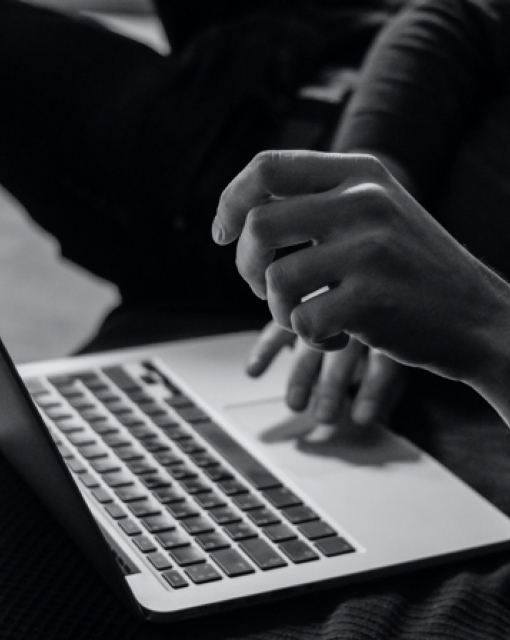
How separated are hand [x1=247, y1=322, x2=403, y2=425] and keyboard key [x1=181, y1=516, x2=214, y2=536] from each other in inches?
5.9

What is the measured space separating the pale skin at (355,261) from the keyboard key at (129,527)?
133 mm

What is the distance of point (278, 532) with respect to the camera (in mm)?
484

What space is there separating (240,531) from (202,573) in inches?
1.6

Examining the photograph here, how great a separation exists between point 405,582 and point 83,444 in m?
0.19

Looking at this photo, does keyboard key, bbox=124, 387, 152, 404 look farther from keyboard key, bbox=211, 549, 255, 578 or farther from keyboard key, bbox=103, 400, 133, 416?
keyboard key, bbox=211, 549, 255, 578

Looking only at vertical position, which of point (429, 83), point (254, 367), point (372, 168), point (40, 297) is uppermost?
point (372, 168)

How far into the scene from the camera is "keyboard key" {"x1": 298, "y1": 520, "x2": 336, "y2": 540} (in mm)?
485

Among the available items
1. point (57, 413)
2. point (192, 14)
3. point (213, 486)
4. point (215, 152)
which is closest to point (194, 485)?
point (213, 486)

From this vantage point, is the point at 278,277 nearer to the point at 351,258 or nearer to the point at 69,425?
the point at 351,258

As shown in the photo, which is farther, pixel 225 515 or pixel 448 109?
pixel 448 109

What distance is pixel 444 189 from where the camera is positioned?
0.78 metres

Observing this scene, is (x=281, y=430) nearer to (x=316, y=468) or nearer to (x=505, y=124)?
(x=316, y=468)

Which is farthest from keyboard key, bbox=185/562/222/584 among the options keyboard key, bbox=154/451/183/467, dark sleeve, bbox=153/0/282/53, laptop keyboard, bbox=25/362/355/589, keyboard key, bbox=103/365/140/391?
dark sleeve, bbox=153/0/282/53

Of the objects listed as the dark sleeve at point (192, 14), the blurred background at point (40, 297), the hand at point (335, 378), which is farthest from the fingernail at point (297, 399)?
the blurred background at point (40, 297)
